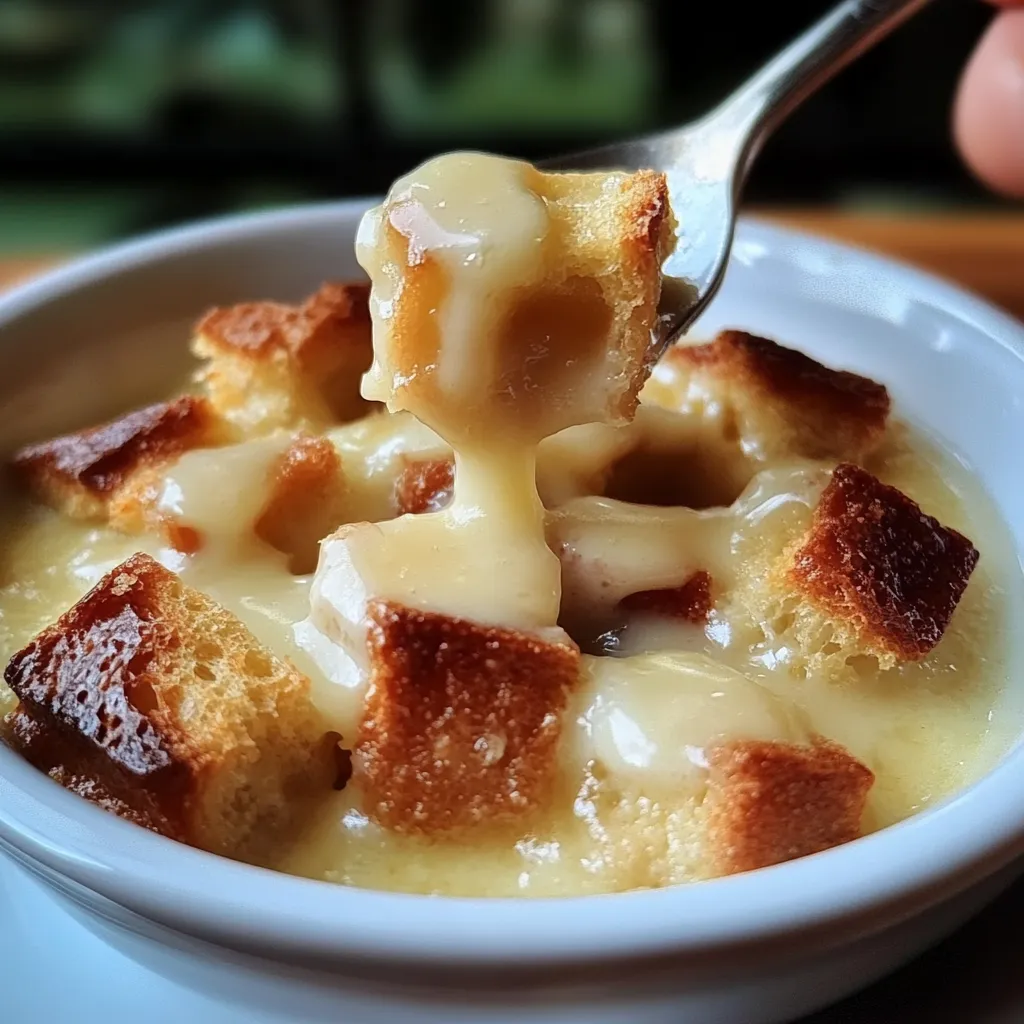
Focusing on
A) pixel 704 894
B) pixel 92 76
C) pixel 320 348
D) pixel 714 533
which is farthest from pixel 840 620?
pixel 92 76

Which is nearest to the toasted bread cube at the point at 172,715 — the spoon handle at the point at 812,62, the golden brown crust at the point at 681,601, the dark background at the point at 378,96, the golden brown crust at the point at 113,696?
the golden brown crust at the point at 113,696

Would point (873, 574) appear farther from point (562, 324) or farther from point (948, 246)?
point (948, 246)

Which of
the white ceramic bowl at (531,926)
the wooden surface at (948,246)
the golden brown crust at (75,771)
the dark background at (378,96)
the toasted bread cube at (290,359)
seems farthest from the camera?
the dark background at (378,96)

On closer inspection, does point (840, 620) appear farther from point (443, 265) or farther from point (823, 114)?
point (823, 114)

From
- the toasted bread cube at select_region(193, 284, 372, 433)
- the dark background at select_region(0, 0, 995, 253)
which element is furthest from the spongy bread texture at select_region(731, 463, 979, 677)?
the dark background at select_region(0, 0, 995, 253)

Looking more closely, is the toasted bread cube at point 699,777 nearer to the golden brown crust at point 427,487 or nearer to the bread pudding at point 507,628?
the bread pudding at point 507,628

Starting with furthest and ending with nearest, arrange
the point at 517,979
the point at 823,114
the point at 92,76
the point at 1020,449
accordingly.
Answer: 1. the point at 92,76
2. the point at 823,114
3. the point at 1020,449
4. the point at 517,979

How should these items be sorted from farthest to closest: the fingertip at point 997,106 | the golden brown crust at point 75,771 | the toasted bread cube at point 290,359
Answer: the fingertip at point 997,106, the toasted bread cube at point 290,359, the golden brown crust at point 75,771

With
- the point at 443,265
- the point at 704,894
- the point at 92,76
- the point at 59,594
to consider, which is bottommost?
the point at 92,76
